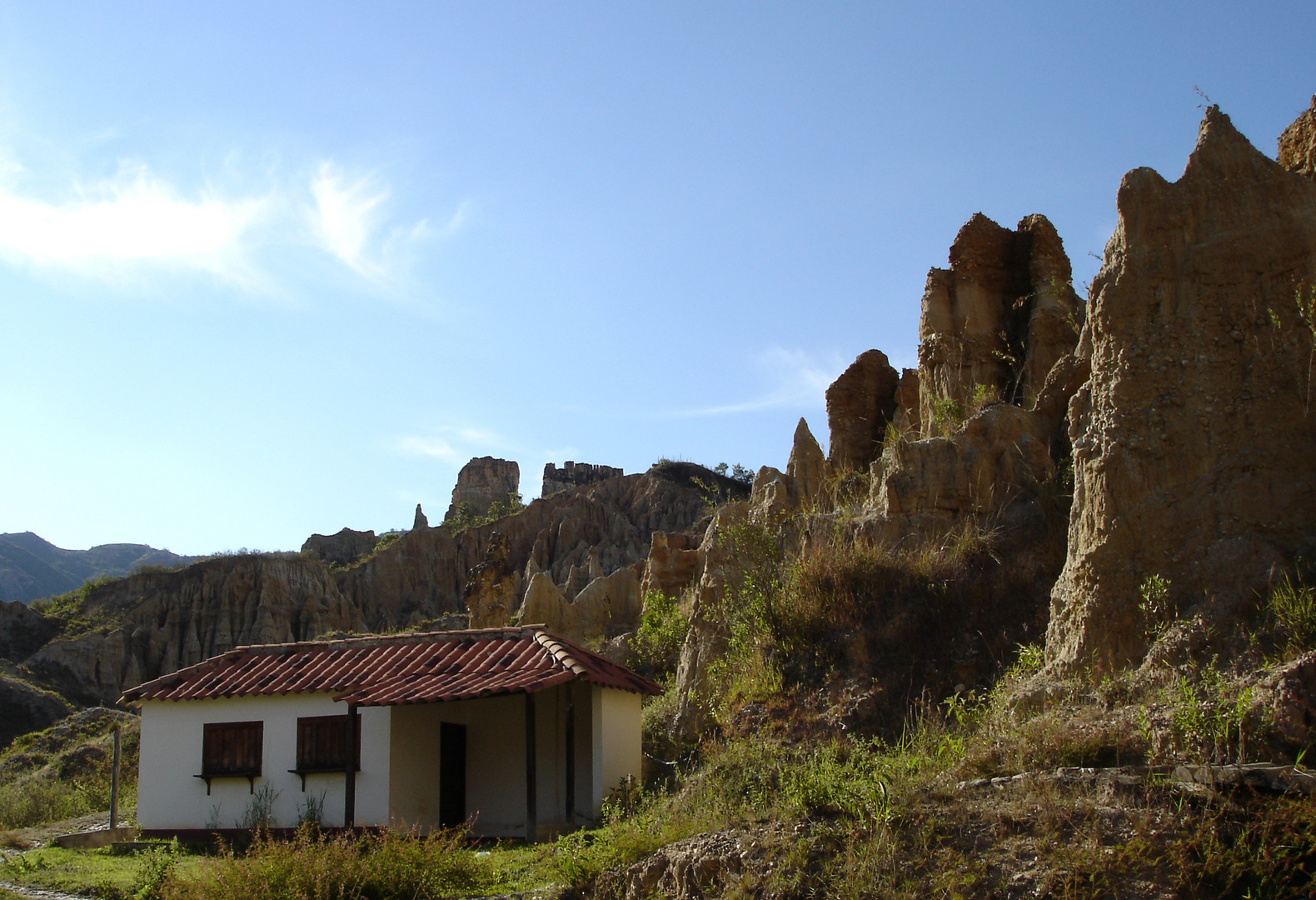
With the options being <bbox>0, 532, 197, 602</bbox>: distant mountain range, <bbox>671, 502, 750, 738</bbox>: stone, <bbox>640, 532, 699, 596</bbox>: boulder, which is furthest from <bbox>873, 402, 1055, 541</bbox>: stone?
<bbox>0, 532, 197, 602</bbox>: distant mountain range

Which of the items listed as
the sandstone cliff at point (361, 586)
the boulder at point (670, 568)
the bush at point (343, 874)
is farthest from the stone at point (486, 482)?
the bush at point (343, 874)

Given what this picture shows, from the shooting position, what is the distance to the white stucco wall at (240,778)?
51.7ft

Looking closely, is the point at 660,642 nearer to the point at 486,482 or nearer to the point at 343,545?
the point at 343,545

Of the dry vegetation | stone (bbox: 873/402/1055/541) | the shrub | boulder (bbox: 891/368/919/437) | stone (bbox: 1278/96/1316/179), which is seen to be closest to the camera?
the dry vegetation

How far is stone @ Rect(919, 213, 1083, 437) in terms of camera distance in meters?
17.3

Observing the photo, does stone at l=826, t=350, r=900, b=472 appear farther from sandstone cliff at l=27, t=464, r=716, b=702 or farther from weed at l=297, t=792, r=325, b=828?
sandstone cliff at l=27, t=464, r=716, b=702

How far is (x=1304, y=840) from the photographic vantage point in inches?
261

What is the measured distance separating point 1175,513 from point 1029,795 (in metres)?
3.43

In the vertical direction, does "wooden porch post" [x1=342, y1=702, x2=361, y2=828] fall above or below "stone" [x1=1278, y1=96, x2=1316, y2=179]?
below

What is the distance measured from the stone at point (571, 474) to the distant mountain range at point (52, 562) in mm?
40537

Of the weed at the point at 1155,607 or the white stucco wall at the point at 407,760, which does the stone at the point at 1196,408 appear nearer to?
the weed at the point at 1155,607

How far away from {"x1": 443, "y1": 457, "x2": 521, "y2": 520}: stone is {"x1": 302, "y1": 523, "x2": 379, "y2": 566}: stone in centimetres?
1204

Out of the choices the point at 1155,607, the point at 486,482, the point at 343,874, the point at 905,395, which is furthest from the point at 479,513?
the point at 1155,607

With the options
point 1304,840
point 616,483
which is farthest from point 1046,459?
point 616,483
